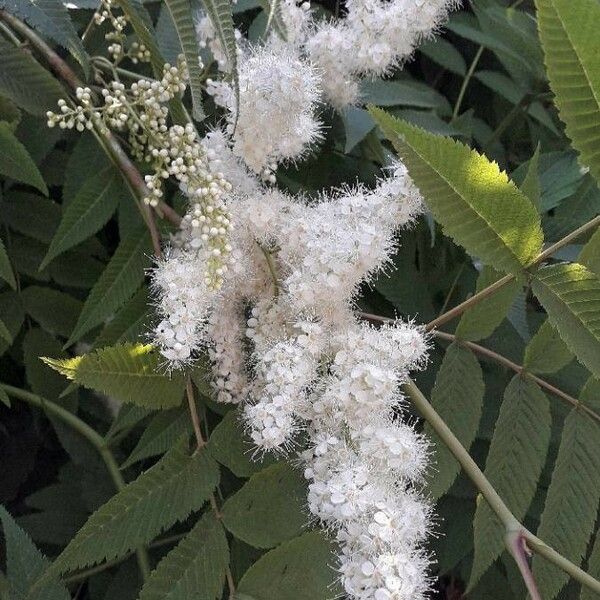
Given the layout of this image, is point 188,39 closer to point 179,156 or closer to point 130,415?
point 179,156

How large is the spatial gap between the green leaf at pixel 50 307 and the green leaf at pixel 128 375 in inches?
13.6

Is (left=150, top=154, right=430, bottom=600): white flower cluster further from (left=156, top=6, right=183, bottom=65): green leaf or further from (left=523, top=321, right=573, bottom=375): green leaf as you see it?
(left=156, top=6, right=183, bottom=65): green leaf

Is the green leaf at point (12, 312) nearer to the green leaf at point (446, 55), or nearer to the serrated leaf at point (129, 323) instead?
the serrated leaf at point (129, 323)

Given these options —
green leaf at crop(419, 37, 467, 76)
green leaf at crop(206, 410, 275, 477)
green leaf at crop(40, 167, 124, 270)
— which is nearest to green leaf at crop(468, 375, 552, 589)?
green leaf at crop(206, 410, 275, 477)

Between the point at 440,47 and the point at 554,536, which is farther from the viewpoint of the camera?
the point at 440,47

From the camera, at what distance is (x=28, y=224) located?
4.76ft

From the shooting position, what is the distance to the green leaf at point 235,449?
3.54ft

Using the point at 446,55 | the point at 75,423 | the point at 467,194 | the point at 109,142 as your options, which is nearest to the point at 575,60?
the point at 467,194

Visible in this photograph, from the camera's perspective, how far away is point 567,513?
109 cm

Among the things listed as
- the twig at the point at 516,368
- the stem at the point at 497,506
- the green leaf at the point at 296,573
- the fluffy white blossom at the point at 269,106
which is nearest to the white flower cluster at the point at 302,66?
the fluffy white blossom at the point at 269,106

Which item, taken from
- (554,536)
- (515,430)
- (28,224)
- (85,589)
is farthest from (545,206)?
(85,589)

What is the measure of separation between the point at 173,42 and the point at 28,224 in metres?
0.38

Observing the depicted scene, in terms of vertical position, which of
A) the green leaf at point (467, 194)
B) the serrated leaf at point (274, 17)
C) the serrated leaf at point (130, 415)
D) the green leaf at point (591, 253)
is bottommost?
the serrated leaf at point (130, 415)

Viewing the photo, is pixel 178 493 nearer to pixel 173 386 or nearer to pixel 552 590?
pixel 173 386
